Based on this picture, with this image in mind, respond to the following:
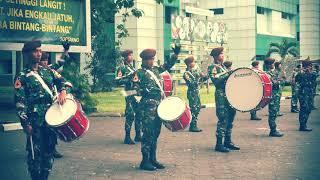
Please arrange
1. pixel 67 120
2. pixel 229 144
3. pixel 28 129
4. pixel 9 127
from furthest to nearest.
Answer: pixel 9 127 < pixel 229 144 < pixel 67 120 < pixel 28 129

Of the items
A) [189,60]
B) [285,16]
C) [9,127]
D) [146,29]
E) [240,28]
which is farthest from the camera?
[285,16]

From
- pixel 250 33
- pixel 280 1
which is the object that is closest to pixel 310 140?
pixel 250 33

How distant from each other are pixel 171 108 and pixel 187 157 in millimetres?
1575

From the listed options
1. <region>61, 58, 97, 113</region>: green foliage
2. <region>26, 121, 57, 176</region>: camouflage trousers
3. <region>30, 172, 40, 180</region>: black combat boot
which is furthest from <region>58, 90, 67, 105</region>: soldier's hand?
<region>61, 58, 97, 113</region>: green foliage

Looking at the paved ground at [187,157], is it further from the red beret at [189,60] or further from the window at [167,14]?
the window at [167,14]

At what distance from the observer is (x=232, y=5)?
5394 centimetres

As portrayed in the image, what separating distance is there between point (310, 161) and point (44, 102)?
16.0 ft

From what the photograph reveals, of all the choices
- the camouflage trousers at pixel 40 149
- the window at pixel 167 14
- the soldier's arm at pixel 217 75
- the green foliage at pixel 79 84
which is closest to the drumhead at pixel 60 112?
the camouflage trousers at pixel 40 149

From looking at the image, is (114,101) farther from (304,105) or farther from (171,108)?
(171,108)

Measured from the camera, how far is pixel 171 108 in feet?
24.7

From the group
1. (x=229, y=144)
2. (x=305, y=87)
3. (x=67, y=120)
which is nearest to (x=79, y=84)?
(x=305, y=87)

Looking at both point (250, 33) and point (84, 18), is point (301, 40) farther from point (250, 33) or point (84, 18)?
point (84, 18)

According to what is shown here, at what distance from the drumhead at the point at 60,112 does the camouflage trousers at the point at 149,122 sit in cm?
167

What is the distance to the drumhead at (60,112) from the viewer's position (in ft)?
19.2
